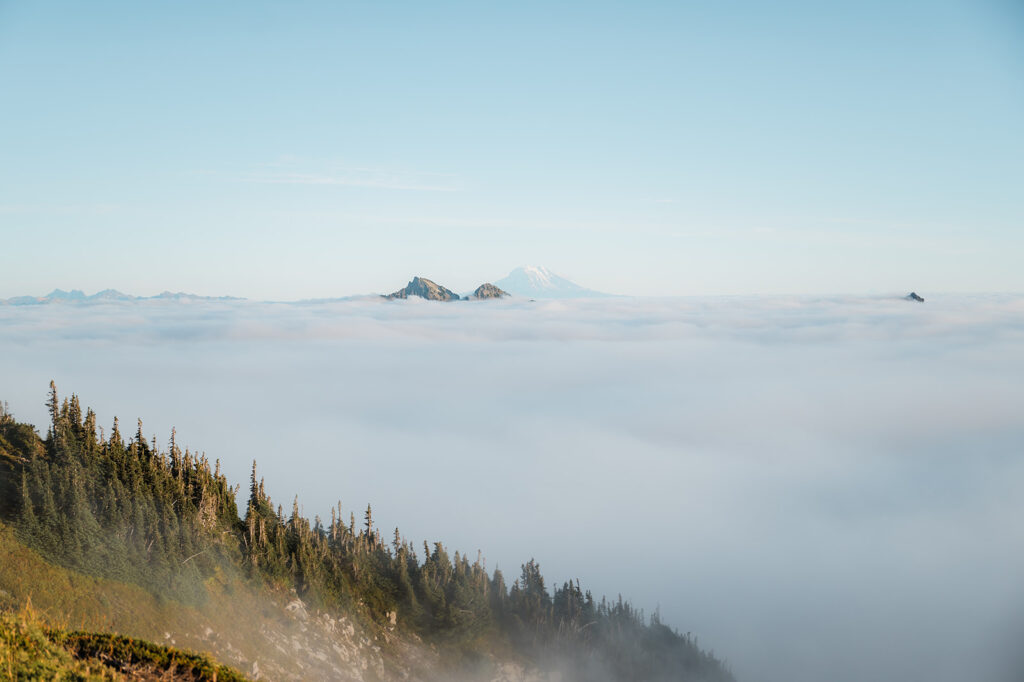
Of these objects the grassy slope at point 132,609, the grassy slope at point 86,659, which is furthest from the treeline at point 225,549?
the grassy slope at point 86,659

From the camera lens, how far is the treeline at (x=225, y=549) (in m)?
67.6

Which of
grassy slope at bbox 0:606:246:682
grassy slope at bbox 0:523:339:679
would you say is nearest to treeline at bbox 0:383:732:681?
grassy slope at bbox 0:523:339:679

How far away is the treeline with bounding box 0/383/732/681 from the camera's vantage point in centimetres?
6756

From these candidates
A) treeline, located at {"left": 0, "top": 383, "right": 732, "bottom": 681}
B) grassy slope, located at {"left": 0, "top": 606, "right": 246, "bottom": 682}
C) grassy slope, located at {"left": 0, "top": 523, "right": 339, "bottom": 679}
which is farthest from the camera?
treeline, located at {"left": 0, "top": 383, "right": 732, "bottom": 681}

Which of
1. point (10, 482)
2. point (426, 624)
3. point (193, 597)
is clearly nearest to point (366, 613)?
point (426, 624)

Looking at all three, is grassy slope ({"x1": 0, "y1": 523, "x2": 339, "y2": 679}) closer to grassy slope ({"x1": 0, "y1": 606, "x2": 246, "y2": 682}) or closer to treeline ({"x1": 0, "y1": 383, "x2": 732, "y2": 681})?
treeline ({"x1": 0, "y1": 383, "x2": 732, "y2": 681})

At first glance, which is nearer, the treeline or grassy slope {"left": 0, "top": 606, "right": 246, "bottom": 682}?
grassy slope {"left": 0, "top": 606, "right": 246, "bottom": 682}

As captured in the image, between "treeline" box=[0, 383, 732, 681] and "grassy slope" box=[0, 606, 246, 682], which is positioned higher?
"grassy slope" box=[0, 606, 246, 682]

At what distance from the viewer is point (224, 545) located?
289ft

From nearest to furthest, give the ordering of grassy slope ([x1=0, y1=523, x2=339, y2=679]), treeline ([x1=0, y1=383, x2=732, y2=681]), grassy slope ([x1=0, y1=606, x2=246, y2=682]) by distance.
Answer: grassy slope ([x1=0, y1=606, x2=246, y2=682]), grassy slope ([x1=0, y1=523, x2=339, y2=679]), treeline ([x1=0, y1=383, x2=732, y2=681])

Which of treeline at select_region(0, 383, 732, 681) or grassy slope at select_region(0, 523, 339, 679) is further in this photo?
treeline at select_region(0, 383, 732, 681)

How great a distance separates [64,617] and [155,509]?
26.6 meters

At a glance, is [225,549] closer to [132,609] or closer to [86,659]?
[132,609]

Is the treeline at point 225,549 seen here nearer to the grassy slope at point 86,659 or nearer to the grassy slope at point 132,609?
the grassy slope at point 132,609
